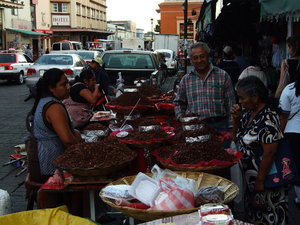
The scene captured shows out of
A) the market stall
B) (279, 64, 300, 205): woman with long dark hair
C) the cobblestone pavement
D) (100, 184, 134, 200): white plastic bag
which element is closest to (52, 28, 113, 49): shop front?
the cobblestone pavement

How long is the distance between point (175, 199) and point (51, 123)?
2002mm

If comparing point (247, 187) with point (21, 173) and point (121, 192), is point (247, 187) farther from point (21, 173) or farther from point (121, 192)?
point (21, 173)

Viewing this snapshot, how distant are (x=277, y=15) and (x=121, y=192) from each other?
3.42 m

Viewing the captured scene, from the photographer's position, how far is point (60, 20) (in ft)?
195

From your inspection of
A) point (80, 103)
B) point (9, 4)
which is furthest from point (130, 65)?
point (9, 4)

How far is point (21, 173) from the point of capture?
23.3ft

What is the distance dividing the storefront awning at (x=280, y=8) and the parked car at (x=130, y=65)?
7.13m

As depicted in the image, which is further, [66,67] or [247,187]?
[66,67]

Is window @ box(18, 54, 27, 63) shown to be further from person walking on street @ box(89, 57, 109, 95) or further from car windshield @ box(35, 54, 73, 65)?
person walking on street @ box(89, 57, 109, 95)

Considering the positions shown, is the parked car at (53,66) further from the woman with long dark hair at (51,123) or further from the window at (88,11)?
the window at (88,11)

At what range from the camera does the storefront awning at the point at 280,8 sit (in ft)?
16.1

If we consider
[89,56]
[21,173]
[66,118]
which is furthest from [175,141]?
[89,56]

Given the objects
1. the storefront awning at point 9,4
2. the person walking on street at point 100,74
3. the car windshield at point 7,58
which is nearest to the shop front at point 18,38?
the storefront awning at point 9,4

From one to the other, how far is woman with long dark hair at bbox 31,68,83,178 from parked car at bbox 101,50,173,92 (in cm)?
814
